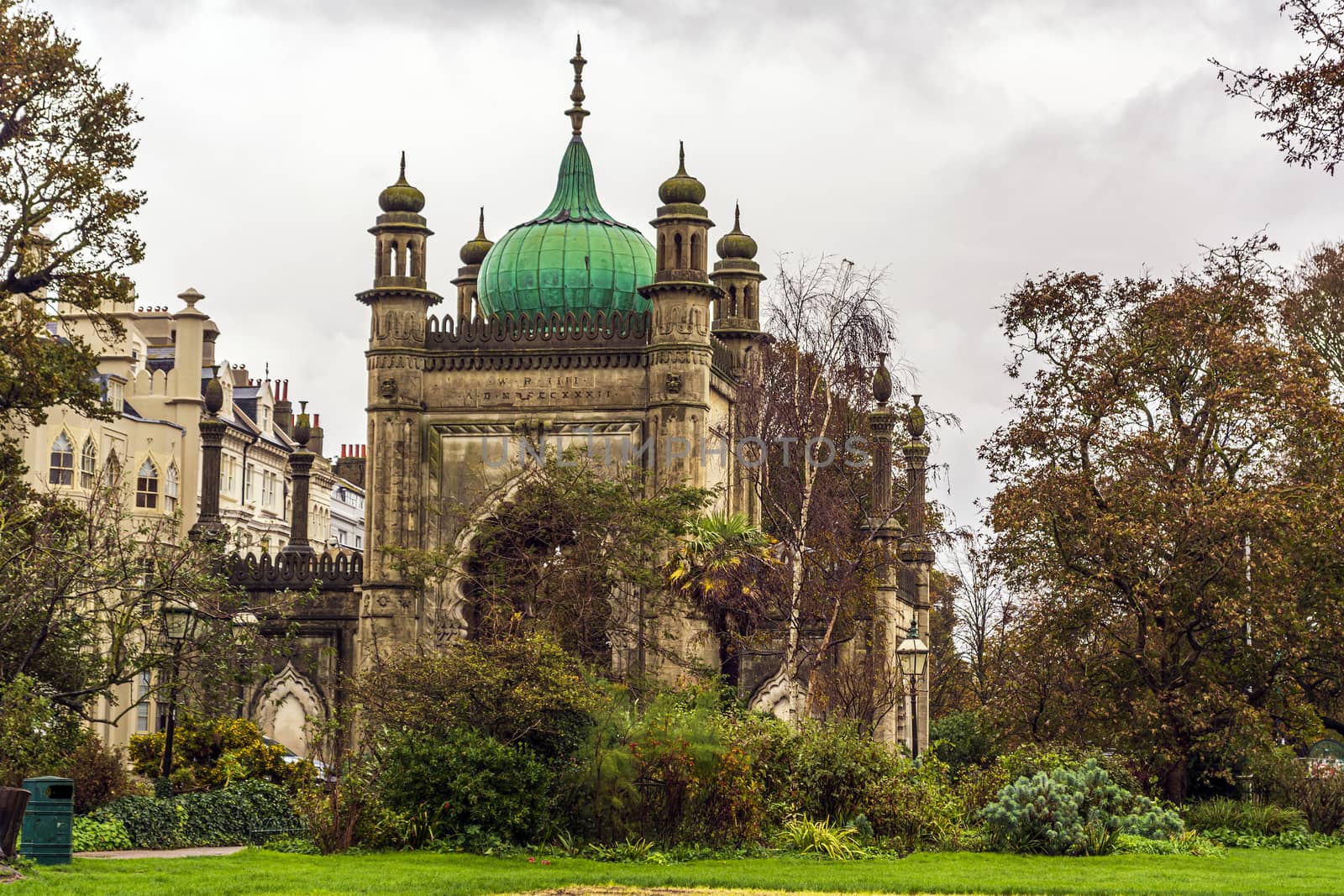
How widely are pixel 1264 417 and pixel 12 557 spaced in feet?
62.8

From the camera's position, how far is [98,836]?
21.0 meters

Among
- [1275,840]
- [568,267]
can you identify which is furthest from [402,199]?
[1275,840]

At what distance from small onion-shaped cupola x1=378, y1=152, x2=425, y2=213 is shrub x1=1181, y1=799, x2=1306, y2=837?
18.4 m

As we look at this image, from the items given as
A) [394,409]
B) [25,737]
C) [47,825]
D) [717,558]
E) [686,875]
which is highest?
[394,409]

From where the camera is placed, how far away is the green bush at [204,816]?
2169 cm

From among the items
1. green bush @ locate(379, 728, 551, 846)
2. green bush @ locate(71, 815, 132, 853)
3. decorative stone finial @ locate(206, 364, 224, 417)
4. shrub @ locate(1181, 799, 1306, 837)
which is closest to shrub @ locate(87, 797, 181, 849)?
green bush @ locate(71, 815, 132, 853)

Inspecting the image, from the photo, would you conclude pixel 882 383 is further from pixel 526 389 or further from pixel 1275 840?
pixel 1275 840

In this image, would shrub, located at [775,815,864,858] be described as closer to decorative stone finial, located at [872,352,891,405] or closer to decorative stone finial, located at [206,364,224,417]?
decorative stone finial, located at [872,352,891,405]

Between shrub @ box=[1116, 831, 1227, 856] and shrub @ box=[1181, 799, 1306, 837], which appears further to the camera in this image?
shrub @ box=[1181, 799, 1306, 837]

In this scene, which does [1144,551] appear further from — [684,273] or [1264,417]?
[684,273]

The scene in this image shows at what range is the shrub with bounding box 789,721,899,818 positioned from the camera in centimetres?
2314

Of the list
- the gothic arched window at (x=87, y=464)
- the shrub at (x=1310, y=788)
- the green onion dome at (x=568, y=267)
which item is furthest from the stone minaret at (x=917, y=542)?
the gothic arched window at (x=87, y=464)

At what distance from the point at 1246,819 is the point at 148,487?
35063mm

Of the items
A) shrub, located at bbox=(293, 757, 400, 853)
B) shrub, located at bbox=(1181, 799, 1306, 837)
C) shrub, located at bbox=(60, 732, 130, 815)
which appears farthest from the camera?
shrub, located at bbox=(1181, 799, 1306, 837)
